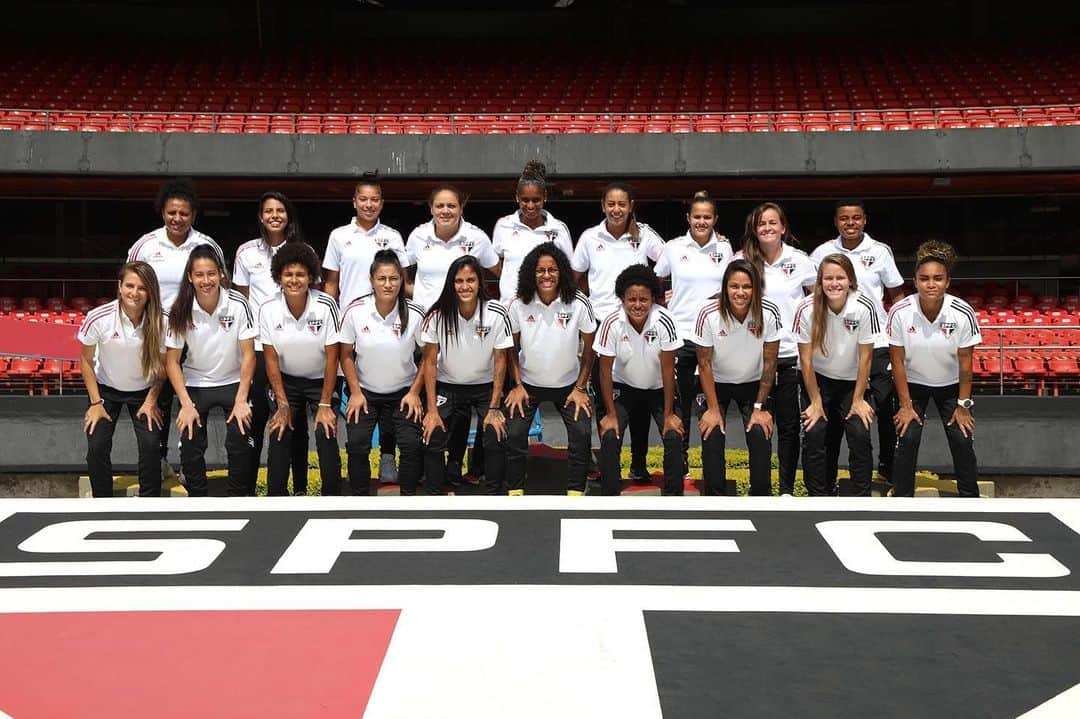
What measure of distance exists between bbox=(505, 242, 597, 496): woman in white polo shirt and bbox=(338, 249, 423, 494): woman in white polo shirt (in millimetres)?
600

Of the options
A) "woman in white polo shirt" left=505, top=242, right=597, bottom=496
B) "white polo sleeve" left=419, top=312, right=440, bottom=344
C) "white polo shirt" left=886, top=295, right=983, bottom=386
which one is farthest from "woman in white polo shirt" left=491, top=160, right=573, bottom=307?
"white polo shirt" left=886, top=295, right=983, bottom=386

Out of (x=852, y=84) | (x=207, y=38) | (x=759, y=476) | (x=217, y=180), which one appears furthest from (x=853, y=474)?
(x=207, y=38)

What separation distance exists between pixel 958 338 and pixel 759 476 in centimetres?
151

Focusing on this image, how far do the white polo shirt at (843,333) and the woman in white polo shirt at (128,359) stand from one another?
12.9 ft

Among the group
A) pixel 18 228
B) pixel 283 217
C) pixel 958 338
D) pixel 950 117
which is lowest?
pixel 958 338

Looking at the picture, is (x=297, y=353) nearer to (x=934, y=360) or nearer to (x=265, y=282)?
(x=265, y=282)

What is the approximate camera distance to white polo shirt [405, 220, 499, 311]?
7.25m

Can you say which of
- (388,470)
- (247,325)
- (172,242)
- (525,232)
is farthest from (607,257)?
(172,242)

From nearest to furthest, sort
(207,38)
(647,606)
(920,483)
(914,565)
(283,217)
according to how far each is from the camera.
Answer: (647,606)
(914,565)
(283,217)
(920,483)
(207,38)

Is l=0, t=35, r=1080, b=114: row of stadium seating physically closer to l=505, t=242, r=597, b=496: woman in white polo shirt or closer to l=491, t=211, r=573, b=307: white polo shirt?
l=491, t=211, r=573, b=307: white polo shirt

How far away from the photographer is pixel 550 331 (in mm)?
6305

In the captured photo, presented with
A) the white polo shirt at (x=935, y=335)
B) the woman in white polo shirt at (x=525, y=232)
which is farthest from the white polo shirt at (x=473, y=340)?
the white polo shirt at (x=935, y=335)

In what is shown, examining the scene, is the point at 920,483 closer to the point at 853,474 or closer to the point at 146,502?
the point at 853,474

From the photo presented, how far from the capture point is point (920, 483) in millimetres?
7672
